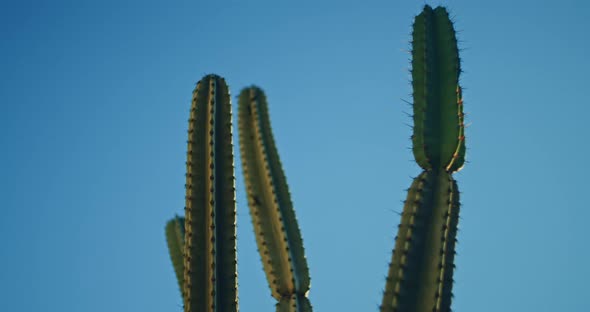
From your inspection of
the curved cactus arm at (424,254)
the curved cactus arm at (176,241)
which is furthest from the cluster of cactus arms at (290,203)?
the curved cactus arm at (176,241)

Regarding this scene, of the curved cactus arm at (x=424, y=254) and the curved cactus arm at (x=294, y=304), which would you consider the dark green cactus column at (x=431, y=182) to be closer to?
the curved cactus arm at (x=424, y=254)

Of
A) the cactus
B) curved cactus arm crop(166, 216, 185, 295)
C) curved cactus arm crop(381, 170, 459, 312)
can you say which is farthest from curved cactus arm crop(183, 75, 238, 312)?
curved cactus arm crop(166, 216, 185, 295)

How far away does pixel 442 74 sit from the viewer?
4367 mm

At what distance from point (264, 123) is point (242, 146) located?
0.25 m

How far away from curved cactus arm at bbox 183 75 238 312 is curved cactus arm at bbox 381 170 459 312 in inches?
40.8

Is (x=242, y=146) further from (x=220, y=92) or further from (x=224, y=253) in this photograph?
(x=224, y=253)

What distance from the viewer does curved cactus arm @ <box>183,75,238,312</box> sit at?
4.02 meters

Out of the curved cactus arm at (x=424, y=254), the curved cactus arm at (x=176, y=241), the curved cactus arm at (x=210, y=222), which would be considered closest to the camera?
the curved cactus arm at (x=424, y=254)

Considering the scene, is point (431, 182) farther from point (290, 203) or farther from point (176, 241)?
point (176, 241)

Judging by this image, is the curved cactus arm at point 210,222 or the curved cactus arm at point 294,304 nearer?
the curved cactus arm at point 210,222

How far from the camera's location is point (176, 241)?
5680 mm

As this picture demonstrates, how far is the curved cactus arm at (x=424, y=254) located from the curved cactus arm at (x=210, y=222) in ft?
3.40

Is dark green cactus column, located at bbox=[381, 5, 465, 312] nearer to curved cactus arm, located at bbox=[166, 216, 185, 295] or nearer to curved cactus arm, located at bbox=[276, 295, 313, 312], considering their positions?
curved cactus arm, located at bbox=[276, 295, 313, 312]

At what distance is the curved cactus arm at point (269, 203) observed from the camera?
4.64 m
